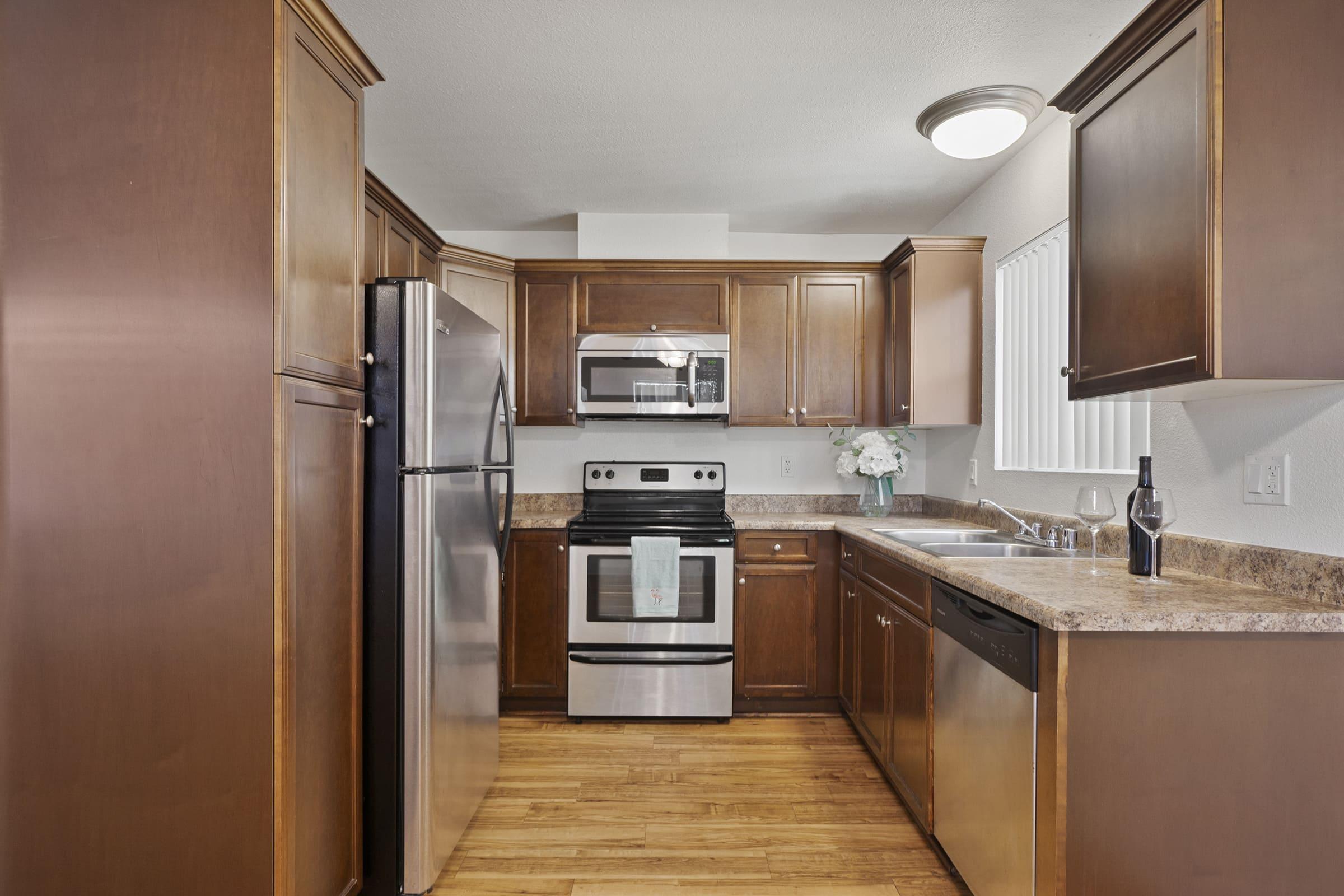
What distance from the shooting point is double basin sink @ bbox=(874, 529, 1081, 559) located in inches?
93.6

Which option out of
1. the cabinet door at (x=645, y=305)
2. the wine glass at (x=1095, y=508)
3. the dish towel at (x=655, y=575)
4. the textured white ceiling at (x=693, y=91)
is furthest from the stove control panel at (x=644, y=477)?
the wine glass at (x=1095, y=508)

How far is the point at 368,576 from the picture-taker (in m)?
1.85

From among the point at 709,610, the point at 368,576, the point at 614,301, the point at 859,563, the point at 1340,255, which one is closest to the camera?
the point at 1340,255

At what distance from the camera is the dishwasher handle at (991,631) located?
1460 mm

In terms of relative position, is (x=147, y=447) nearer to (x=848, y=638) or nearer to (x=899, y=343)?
(x=848, y=638)

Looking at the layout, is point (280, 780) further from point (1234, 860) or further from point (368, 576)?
point (1234, 860)

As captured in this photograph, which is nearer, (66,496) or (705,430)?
(66,496)

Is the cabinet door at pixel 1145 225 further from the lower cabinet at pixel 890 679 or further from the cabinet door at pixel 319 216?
the cabinet door at pixel 319 216

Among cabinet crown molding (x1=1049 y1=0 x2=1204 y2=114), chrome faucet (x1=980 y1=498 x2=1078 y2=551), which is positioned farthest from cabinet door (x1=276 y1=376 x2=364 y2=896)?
chrome faucet (x1=980 y1=498 x2=1078 y2=551)

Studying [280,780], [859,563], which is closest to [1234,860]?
[859,563]

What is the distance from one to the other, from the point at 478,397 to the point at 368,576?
69cm

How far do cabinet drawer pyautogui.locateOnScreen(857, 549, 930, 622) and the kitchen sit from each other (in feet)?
0.08

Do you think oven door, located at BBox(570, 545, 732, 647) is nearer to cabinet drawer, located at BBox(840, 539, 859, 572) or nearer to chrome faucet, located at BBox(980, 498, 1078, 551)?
cabinet drawer, located at BBox(840, 539, 859, 572)

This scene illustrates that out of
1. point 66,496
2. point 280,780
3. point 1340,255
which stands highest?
point 1340,255
